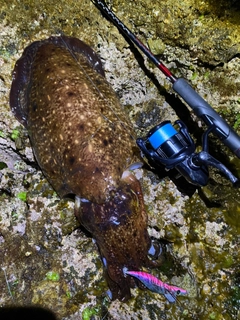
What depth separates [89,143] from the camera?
163 inches

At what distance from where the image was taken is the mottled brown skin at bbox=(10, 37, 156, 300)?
418 centimetres

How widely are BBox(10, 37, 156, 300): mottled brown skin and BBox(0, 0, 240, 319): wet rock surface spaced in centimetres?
26

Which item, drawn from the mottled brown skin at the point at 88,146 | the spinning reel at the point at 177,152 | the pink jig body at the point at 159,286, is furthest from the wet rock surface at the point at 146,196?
the spinning reel at the point at 177,152

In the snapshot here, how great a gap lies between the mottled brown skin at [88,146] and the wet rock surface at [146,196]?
0.26 meters

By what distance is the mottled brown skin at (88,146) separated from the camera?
13.7 ft

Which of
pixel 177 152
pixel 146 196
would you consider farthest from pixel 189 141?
pixel 146 196

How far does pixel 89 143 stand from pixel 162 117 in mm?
1240

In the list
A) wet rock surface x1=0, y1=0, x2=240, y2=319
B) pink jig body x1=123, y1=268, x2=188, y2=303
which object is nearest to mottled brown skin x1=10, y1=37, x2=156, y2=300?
pink jig body x1=123, y1=268, x2=188, y2=303

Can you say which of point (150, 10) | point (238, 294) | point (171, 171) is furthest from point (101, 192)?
point (150, 10)

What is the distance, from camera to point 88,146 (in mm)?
4145

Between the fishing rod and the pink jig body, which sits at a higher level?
the fishing rod

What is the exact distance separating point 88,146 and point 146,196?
3.64ft

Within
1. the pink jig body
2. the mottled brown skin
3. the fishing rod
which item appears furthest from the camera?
the pink jig body

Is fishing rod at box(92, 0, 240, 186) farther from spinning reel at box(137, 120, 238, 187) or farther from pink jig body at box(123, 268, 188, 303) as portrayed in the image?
pink jig body at box(123, 268, 188, 303)
